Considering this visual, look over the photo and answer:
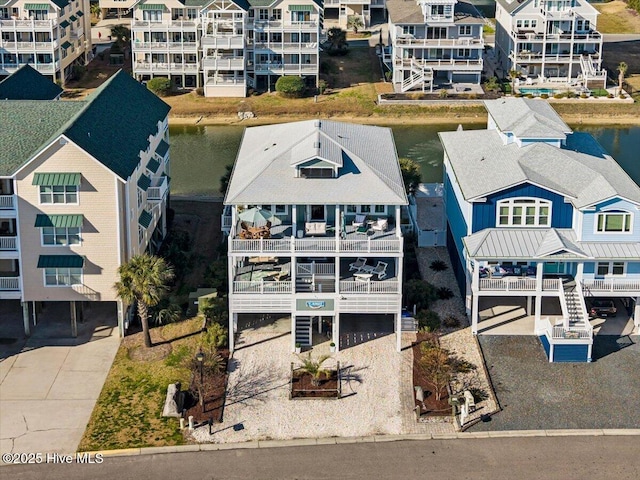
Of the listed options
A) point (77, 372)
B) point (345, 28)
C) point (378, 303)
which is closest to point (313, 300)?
point (378, 303)

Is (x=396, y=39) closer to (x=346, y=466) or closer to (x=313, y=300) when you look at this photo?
(x=313, y=300)

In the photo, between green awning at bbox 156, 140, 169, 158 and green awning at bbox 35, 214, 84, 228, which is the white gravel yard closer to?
green awning at bbox 35, 214, 84, 228

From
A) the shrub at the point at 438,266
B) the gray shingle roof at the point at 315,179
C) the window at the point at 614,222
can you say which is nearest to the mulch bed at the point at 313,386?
the gray shingle roof at the point at 315,179

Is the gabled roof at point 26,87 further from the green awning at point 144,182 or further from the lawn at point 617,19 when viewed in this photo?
the lawn at point 617,19

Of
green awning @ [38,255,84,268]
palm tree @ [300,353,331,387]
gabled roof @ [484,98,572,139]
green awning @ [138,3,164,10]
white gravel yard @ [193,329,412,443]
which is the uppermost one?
green awning @ [138,3,164,10]

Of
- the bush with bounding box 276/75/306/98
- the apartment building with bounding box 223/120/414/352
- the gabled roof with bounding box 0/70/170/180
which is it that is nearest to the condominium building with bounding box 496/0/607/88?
the bush with bounding box 276/75/306/98

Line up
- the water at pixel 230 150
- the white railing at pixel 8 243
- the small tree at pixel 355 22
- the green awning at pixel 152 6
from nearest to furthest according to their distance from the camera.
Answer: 1. the white railing at pixel 8 243
2. the water at pixel 230 150
3. the green awning at pixel 152 6
4. the small tree at pixel 355 22

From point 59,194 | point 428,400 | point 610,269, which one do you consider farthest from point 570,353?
point 59,194
